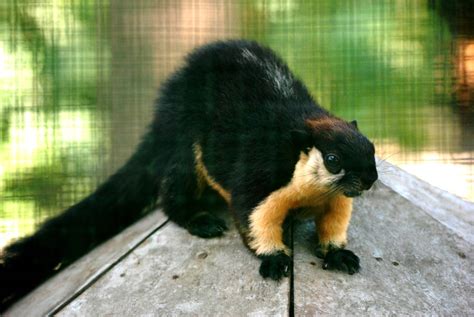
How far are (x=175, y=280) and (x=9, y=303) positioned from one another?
2.09 feet

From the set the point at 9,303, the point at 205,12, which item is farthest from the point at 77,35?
the point at 9,303

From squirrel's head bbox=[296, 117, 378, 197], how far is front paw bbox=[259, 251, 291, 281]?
9.2 inches

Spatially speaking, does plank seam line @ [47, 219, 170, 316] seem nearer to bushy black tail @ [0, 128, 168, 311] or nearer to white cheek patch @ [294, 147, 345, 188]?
bushy black tail @ [0, 128, 168, 311]

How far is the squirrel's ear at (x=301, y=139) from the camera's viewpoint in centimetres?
148

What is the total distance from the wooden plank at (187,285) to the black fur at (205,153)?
3.0 inches

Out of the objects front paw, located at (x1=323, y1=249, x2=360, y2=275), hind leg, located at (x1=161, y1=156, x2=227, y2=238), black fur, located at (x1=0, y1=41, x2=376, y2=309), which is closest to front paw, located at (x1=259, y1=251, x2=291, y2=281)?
black fur, located at (x1=0, y1=41, x2=376, y2=309)

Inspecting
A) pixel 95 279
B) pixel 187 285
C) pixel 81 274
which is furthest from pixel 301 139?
pixel 81 274

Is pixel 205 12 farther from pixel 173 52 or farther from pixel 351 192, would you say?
pixel 351 192

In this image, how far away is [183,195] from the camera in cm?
183

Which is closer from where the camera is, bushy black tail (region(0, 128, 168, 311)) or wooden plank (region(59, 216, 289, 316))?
wooden plank (region(59, 216, 289, 316))

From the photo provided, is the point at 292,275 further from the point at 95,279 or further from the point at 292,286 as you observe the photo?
the point at 95,279

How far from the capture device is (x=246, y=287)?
138 cm

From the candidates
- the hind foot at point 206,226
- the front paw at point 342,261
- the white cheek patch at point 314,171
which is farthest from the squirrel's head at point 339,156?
the hind foot at point 206,226

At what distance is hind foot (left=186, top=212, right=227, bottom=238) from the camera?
5.57ft
